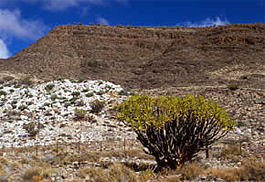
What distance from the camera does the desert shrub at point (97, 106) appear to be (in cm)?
1616

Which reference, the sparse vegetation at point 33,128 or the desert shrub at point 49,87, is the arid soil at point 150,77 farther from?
the desert shrub at point 49,87

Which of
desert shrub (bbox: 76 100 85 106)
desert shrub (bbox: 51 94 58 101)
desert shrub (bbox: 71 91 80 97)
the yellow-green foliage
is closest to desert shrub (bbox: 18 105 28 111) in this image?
desert shrub (bbox: 51 94 58 101)

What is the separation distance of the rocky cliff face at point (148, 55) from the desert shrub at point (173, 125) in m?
20.7

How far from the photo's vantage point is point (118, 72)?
3697 centimetres

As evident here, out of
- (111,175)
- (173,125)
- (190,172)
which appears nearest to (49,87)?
(173,125)

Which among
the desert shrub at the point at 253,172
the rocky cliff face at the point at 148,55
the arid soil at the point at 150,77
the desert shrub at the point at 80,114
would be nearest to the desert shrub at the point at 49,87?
the arid soil at the point at 150,77

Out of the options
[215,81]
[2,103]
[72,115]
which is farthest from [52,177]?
[215,81]

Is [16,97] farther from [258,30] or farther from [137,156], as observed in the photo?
[258,30]

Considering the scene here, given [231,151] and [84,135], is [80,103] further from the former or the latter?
[231,151]

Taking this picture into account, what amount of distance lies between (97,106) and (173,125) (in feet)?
33.4

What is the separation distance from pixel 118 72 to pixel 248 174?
3231 centimetres

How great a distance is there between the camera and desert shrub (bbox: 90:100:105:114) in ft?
53.0

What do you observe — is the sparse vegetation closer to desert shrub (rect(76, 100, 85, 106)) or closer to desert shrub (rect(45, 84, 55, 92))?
desert shrub (rect(76, 100, 85, 106))

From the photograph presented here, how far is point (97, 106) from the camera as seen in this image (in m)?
16.2
